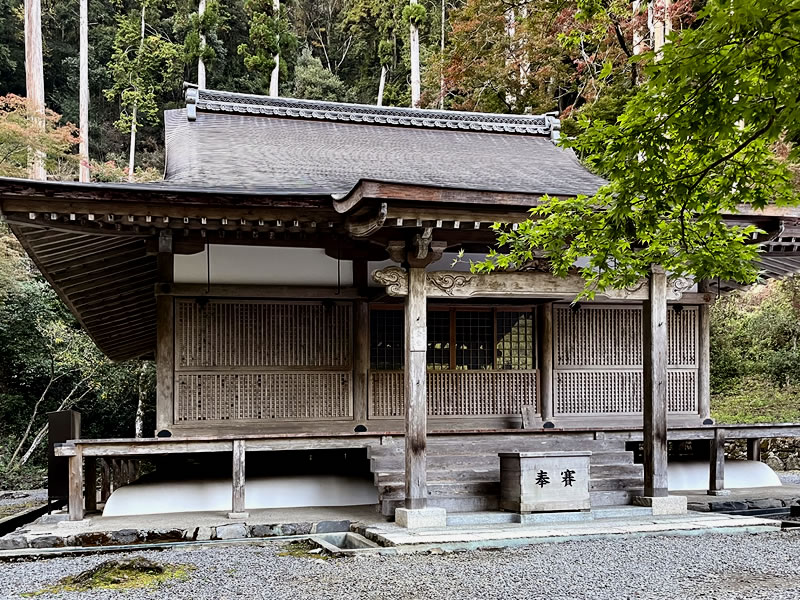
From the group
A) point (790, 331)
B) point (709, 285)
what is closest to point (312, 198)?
point (709, 285)

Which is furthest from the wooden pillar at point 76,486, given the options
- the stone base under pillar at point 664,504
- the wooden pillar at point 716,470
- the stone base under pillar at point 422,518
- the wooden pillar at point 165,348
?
the wooden pillar at point 716,470

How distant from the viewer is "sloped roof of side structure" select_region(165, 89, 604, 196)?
389 inches

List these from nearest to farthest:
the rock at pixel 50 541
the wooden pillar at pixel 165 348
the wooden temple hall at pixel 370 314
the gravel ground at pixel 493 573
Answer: the gravel ground at pixel 493 573 → the rock at pixel 50 541 → the wooden temple hall at pixel 370 314 → the wooden pillar at pixel 165 348

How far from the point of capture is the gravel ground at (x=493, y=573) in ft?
18.8

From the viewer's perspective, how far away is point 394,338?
34.1 ft

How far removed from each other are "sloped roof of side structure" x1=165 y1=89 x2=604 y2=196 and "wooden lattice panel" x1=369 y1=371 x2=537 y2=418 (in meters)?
2.51

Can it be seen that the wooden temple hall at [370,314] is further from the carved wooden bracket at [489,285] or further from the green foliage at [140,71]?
the green foliage at [140,71]

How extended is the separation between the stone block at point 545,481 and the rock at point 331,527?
172 cm

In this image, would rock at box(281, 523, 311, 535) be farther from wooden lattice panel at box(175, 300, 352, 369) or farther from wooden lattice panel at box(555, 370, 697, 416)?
wooden lattice panel at box(555, 370, 697, 416)

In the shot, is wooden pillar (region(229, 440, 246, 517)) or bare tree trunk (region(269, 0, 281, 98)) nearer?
wooden pillar (region(229, 440, 246, 517))

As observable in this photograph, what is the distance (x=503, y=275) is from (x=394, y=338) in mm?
2279

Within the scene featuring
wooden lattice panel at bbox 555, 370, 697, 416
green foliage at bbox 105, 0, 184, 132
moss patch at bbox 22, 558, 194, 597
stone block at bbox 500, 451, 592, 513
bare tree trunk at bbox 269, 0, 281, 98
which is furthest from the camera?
green foliage at bbox 105, 0, 184, 132

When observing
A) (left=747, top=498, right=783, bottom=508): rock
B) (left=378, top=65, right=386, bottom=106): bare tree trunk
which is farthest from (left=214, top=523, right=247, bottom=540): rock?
(left=378, top=65, right=386, bottom=106): bare tree trunk

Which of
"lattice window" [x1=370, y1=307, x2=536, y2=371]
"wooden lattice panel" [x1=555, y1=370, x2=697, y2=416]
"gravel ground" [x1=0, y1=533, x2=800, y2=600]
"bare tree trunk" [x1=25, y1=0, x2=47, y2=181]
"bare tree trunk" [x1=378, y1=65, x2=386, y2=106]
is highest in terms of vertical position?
"bare tree trunk" [x1=378, y1=65, x2=386, y2=106]
